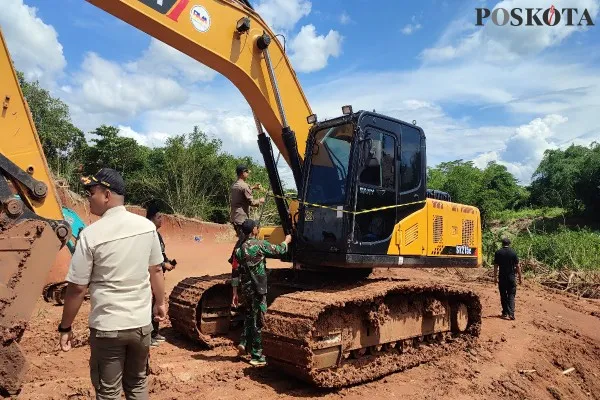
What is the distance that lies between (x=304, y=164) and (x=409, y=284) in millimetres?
1907

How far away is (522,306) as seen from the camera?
32.8ft

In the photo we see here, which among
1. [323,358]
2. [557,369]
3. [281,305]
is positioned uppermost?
[281,305]

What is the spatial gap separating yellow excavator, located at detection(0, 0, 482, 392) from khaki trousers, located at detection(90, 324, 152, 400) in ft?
4.15

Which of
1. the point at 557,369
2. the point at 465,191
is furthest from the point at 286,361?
the point at 465,191

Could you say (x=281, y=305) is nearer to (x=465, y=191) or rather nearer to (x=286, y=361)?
(x=286, y=361)

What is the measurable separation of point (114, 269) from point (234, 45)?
A: 3.58m

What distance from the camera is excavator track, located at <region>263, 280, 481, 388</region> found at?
4793 millimetres

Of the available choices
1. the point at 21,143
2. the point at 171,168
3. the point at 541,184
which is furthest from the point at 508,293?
the point at 541,184

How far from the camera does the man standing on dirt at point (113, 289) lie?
300 centimetres

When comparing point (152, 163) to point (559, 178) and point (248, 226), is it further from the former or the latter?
point (559, 178)

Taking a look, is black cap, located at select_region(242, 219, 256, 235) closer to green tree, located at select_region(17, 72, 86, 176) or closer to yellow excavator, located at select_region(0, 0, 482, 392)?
yellow excavator, located at select_region(0, 0, 482, 392)

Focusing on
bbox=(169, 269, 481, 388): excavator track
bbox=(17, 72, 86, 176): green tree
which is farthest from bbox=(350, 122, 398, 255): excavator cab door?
bbox=(17, 72, 86, 176): green tree

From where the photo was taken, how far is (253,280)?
5.66 meters

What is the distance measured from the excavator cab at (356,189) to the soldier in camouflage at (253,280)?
1.46ft
